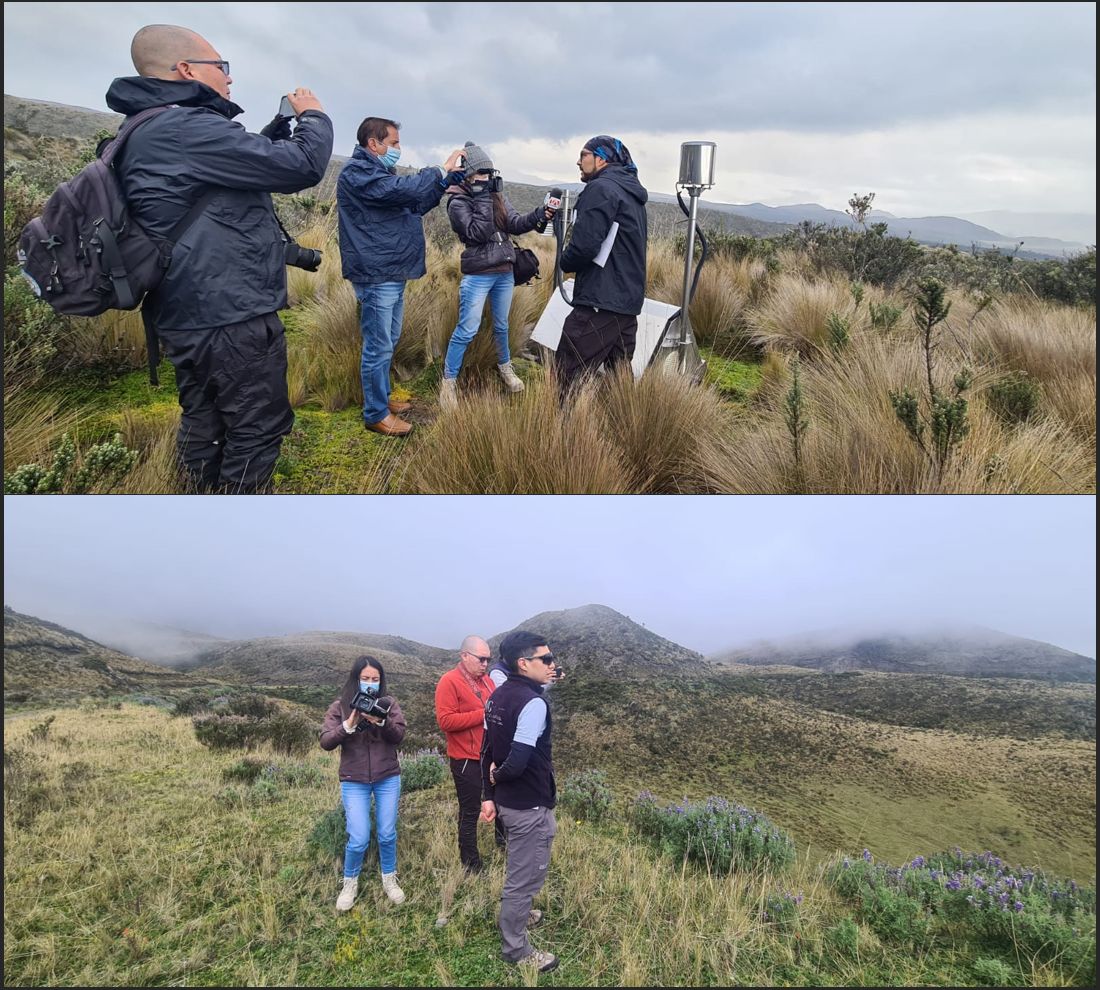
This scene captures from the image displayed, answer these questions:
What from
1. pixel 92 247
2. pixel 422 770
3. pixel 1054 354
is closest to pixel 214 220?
pixel 92 247

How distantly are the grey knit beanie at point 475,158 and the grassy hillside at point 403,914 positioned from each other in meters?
3.60

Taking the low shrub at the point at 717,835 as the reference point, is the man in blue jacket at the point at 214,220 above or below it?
above

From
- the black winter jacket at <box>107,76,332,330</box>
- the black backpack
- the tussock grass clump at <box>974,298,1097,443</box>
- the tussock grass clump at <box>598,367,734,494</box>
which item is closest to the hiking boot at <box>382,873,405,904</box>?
the tussock grass clump at <box>598,367,734,494</box>

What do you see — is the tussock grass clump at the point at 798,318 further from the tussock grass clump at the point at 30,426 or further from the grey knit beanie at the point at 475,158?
the tussock grass clump at the point at 30,426

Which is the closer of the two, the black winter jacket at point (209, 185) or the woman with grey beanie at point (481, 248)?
the black winter jacket at point (209, 185)

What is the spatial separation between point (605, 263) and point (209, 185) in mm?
2178

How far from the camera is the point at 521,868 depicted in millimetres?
2621

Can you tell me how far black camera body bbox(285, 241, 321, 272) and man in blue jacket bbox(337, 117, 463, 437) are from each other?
1.67 feet

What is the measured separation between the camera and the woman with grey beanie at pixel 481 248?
461cm

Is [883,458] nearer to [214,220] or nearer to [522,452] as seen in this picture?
[522,452]

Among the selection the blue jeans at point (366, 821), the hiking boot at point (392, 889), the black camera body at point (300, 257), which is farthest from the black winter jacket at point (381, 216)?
the hiking boot at point (392, 889)

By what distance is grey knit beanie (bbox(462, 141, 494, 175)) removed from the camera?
4.13 metres

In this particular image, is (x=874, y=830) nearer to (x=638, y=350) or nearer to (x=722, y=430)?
(x=722, y=430)

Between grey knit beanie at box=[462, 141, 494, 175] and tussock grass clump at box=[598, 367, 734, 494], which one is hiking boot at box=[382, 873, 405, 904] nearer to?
tussock grass clump at box=[598, 367, 734, 494]
